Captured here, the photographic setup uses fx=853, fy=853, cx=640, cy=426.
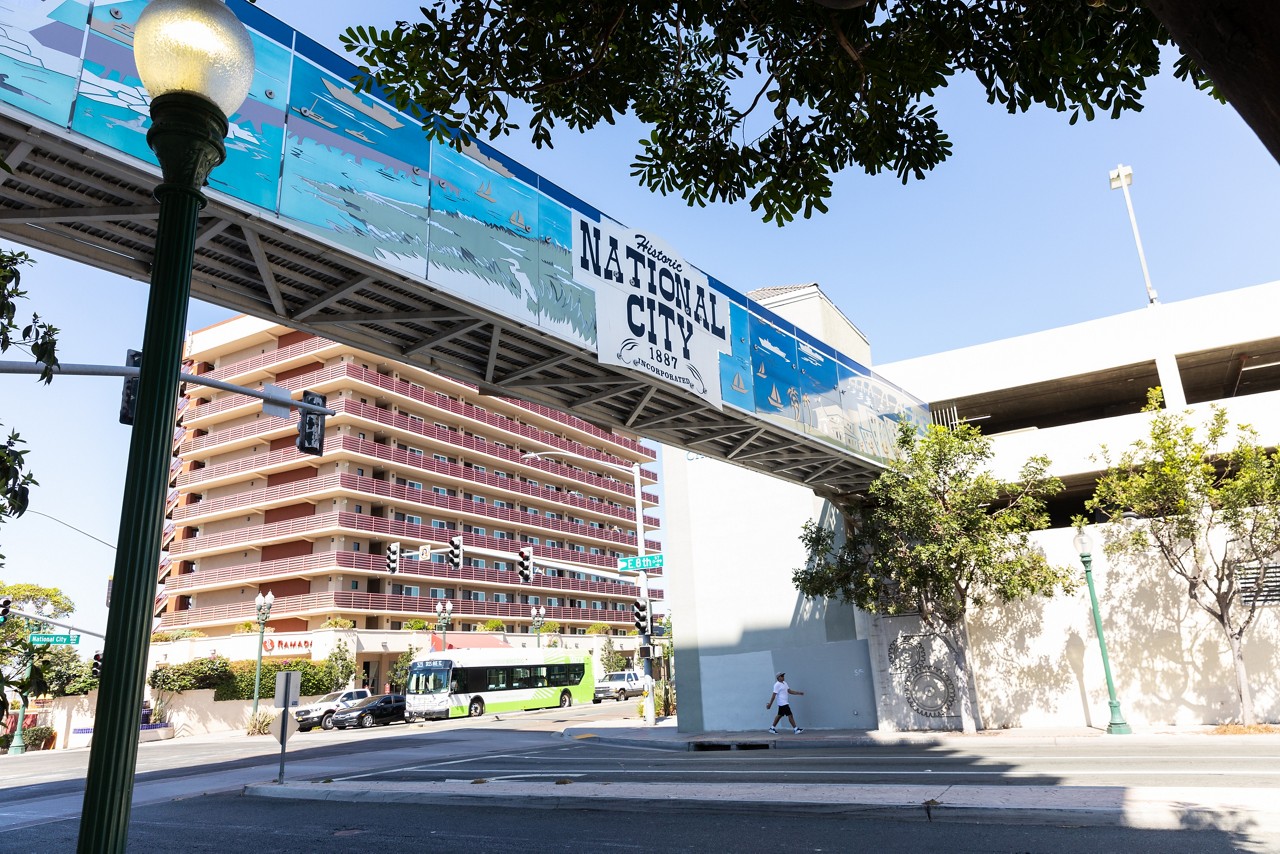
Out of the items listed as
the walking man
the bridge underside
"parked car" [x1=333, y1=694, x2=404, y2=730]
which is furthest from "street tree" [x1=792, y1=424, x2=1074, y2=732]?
"parked car" [x1=333, y1=694, x2=404, y2=730]

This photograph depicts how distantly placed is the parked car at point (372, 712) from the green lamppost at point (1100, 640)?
29.9 meters

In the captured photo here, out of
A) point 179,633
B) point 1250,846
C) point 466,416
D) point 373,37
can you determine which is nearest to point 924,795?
point 1250,846

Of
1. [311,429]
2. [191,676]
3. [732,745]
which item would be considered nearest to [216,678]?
[191,676]

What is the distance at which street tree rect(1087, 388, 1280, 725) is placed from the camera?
727 inches

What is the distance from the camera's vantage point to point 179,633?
2018 inches

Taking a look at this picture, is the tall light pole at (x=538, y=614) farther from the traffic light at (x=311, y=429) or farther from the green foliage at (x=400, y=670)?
the traffic light at (x=311, y=429)

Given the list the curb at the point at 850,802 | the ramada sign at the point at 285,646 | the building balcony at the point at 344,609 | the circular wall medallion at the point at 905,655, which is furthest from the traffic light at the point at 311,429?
the building balcony at the point at 344,609

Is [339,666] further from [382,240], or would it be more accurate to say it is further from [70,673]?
[382,240]

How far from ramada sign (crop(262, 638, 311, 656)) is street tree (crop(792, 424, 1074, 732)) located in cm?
3798

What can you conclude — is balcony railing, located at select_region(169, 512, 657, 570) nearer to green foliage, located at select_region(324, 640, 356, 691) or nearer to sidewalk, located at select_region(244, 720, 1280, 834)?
green foliage, located at select_region(324, 640, 356, 691)

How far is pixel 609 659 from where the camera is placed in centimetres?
7362

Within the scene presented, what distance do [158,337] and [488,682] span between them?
142ft

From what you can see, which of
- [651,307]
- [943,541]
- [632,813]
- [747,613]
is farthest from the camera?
[747,613]

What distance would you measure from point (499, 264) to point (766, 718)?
58.1 feet
